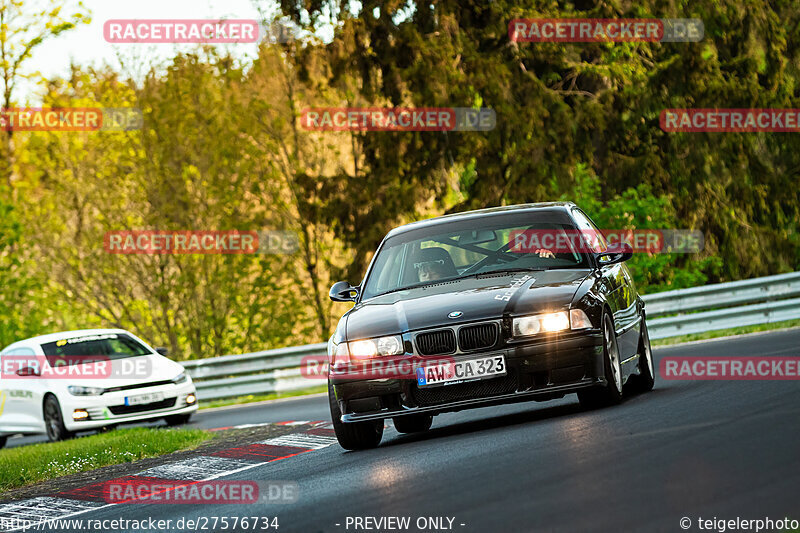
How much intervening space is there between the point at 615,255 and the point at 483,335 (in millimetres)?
1998

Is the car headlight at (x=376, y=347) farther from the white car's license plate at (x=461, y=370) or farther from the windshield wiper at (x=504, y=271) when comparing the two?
the windshield wiper at (x=504, y=271)

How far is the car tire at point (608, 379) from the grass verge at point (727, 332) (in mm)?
9779

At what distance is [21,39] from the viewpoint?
33625 millimetres

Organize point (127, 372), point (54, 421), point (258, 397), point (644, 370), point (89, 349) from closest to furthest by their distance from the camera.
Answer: point (644, 370) < point (54, 421) < point (127, 372) < point (89, 349) < point (258, 397)

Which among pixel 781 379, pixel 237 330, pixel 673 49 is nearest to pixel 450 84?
pixel 673 49

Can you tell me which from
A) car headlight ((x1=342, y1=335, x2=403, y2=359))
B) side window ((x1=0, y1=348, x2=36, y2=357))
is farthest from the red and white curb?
side window ((x1=0, y1=348, x2=36, y2=357))

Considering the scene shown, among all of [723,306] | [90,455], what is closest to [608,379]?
[90,455]

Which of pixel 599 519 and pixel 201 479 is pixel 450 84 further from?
pixel 599 519

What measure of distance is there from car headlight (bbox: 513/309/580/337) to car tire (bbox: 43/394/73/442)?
34.9 ft

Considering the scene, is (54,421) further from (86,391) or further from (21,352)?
(21,352)

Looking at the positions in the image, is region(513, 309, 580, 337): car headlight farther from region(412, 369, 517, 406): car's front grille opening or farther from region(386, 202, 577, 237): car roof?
region(386, 202, 577, 237): car roof

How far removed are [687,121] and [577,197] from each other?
10.8ft

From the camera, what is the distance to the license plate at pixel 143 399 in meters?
17.4

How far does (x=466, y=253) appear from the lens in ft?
33.2
